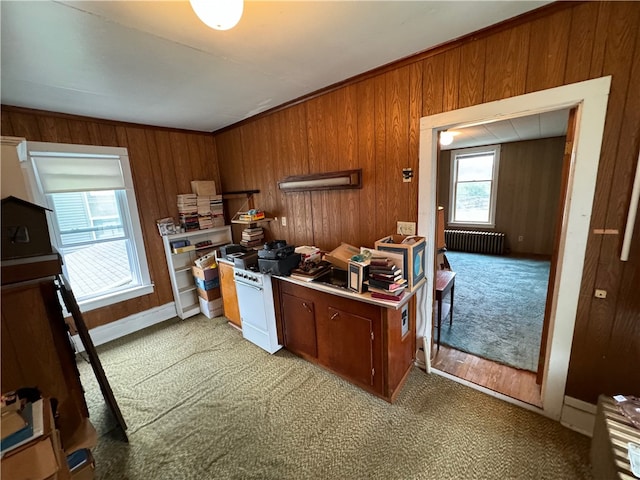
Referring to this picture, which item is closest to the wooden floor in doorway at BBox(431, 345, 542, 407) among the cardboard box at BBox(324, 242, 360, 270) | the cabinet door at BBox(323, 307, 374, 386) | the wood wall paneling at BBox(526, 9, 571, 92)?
the cabinet door at BBox(323, 307, 374, 386)

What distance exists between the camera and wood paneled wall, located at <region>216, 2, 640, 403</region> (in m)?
1.33

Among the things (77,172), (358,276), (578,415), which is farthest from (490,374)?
(77,172)

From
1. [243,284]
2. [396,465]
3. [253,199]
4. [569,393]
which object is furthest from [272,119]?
[569,393]

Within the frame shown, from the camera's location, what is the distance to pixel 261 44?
1624 millimetres

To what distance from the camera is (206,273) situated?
10.8 feet

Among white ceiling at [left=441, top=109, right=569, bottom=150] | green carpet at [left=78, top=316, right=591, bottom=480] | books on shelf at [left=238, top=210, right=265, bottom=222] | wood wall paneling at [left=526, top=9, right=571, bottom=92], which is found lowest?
green carpet at [left=78, top=316, right=591, bottom=480]

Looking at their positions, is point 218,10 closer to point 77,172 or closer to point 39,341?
point 39,341

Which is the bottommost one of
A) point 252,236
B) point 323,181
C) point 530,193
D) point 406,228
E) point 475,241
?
point 475,241

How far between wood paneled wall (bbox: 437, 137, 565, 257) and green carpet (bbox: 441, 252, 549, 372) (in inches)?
30.6

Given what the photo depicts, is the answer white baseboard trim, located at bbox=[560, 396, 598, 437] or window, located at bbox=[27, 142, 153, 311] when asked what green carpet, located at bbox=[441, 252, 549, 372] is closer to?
white baseboard trim, located at bbox=[560, 396, 598, 437]

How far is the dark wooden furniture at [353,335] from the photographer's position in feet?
6.13

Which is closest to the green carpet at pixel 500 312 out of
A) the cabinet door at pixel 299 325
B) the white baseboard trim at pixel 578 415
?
the white baseboard trim at pixel 578 415

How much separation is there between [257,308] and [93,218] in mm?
2182

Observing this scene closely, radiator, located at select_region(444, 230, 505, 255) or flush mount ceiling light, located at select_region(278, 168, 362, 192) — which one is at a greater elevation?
flush mount ceiling light, located at select_region(278, 168, 362, 192)
